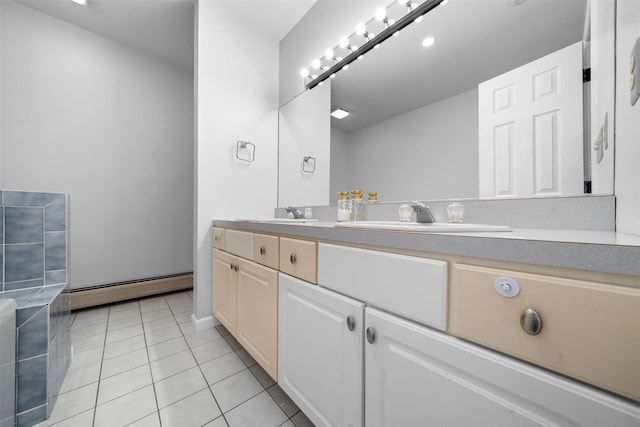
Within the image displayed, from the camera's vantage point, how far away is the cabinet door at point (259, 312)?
104cm

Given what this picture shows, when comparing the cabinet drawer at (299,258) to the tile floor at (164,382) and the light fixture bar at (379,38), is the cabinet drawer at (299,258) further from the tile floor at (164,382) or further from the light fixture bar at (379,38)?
the light fixture bar at (379,38)

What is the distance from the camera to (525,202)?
839mm

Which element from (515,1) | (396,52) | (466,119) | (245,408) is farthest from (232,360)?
(515,1)

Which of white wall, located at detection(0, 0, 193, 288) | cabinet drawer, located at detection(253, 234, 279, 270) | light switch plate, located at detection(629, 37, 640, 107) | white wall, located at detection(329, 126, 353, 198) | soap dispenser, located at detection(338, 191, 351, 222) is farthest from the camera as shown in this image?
white wall, located at detection(0, 0, 193, 288)

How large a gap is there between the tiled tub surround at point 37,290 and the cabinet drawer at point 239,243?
0.79 metres

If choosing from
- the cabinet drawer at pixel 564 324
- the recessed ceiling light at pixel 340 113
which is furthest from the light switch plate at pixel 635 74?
the recessed ceiling light at pixel 340 113

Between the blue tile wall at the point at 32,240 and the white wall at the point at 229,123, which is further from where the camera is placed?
the white wall at the point at 229,123

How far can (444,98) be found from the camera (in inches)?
42.8

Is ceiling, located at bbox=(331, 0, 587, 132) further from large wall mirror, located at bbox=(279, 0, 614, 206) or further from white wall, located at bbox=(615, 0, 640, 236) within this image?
white wall, located at bbox=(615, 0, 640, 236)

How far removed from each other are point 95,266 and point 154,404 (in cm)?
176

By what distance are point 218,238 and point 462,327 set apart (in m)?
1.58

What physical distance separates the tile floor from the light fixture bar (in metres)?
1.97

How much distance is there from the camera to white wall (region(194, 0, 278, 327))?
1.81 meters

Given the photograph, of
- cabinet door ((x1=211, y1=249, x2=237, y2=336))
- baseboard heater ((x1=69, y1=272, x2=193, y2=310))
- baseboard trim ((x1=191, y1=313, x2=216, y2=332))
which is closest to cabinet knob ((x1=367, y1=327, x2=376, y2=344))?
cabinet door ((x1=211, y1=249, x2=237, y2=336))
